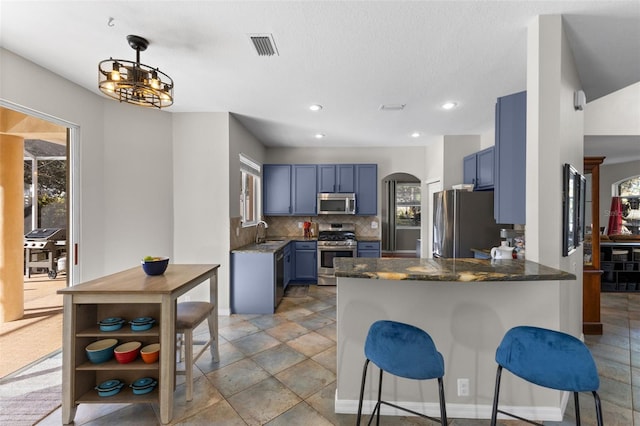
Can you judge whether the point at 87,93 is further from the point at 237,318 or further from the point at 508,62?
the point at 508,62

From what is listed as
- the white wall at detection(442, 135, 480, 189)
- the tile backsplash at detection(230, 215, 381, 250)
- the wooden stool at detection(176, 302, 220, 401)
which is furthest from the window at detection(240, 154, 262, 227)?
the white wall at detection(442, 135, 480, 189)

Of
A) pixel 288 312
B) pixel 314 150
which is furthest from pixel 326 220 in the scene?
pixel 288 312

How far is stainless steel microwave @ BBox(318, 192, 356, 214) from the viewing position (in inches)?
205

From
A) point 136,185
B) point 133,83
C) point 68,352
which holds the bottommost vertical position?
point 68,352

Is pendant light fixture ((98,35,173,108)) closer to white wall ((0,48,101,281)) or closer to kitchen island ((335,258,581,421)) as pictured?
white wall ((0,48,101,281))

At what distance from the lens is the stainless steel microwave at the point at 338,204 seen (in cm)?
522

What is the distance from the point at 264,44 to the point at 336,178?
3.32 metres

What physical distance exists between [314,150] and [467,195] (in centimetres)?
294

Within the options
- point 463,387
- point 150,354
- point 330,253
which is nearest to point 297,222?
point 330,253

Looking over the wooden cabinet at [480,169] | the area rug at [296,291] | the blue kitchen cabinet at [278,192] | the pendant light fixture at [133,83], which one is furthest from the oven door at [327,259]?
the pendant light fixture at [133,83]

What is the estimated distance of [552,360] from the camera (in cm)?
124

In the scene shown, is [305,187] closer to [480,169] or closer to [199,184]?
[199,184]

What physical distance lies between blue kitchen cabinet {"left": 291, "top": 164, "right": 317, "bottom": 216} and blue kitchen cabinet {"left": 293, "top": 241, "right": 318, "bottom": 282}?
2.09 ft

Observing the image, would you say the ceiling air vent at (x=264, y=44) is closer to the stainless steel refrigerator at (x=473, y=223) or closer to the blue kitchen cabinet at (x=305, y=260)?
the stainless steel refrigerator at (x=473, y=223)
